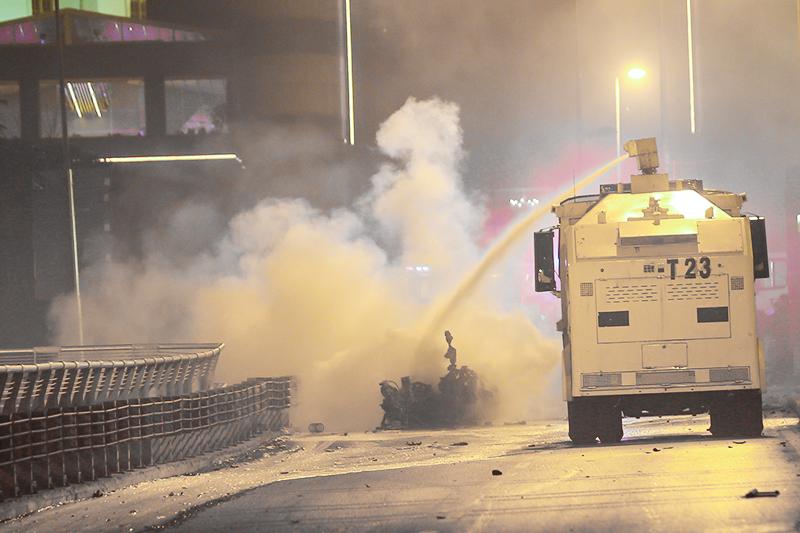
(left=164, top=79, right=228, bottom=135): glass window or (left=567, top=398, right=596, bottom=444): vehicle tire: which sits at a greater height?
(left=164, top=79, right=228, bottom=135): glass window

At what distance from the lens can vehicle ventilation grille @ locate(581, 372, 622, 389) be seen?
19891 millimetres

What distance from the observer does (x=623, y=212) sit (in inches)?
813

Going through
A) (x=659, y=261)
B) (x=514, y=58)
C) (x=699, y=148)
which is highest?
(x=514, y=58)

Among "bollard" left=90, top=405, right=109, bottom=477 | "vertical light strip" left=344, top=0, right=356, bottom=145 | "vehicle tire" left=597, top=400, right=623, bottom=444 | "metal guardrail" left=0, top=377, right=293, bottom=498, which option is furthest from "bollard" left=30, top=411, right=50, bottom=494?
"vertical light strip" left=344, top=0, right=356, bottom=145

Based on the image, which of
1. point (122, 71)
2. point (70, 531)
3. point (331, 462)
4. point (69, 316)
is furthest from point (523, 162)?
point (70, 531)

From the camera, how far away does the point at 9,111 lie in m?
70.4

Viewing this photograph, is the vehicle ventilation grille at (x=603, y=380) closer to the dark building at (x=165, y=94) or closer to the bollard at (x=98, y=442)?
the bollard at (x=98, y=442)

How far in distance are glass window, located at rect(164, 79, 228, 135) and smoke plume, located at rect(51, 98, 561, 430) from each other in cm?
2079

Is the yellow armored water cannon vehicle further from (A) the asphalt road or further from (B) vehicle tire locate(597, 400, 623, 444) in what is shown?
(A) the asphalt road

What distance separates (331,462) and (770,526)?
11248 millimetres

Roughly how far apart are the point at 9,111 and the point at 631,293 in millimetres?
54940

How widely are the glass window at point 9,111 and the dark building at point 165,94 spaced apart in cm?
6

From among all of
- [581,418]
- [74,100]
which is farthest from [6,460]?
[74,100]

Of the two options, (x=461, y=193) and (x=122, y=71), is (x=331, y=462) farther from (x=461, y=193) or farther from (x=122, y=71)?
(x=122, y=71)
